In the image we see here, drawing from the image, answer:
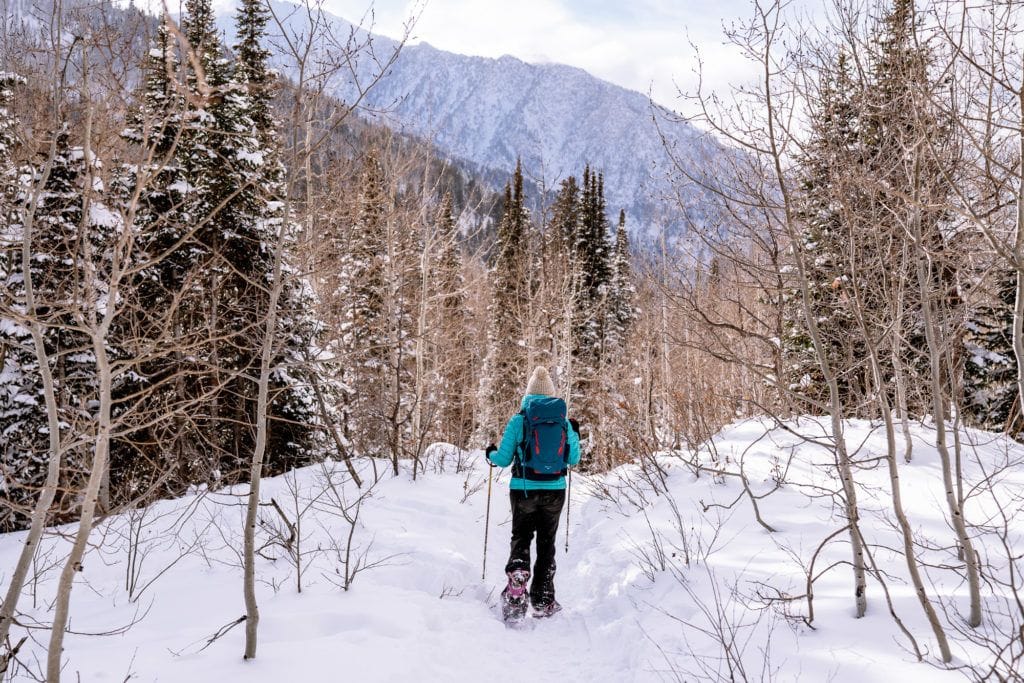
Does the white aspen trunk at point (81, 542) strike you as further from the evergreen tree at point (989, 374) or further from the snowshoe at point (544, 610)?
the evergreen tree at point (989, 374)

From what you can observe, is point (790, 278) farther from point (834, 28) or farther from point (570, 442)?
point (570, 442)

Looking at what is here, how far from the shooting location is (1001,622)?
143 inches

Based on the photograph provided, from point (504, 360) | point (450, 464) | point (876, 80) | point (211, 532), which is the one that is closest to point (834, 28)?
point (876, 80)

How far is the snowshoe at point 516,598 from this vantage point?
5402mm

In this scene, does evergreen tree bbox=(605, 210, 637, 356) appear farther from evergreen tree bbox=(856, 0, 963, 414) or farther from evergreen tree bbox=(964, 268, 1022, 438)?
evergreen tree bbox=(856, 0, 963, 414)

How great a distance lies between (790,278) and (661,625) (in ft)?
9.64

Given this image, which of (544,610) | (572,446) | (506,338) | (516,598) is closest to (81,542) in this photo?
(516,598)

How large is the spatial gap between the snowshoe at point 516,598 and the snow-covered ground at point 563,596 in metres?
0.15

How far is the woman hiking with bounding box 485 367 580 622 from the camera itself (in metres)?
5.62

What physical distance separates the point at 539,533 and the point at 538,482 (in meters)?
0.53

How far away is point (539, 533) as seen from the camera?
5.73 meters

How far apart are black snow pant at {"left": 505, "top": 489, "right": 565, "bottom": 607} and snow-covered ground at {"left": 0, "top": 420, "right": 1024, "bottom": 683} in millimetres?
306

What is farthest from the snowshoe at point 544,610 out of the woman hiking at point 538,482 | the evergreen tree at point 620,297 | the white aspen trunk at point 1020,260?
the evergreen tree at point 620,297

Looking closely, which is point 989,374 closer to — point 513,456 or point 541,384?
point 541,384
